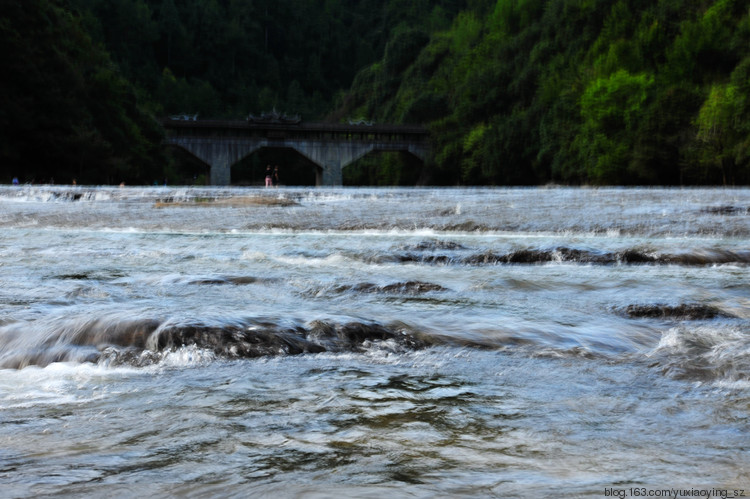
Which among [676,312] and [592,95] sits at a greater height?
[592,95]

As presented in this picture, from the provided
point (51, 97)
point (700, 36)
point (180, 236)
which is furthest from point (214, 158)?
point (180, 236)

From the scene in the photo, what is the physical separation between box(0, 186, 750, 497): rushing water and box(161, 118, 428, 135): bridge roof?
214ft

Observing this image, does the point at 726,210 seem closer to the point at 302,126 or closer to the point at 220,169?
the point at 220,169

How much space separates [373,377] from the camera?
11.8ft

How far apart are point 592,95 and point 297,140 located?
3217cm

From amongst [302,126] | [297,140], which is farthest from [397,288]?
[297,140]

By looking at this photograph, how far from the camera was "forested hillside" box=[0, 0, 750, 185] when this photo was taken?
41594 millimetres

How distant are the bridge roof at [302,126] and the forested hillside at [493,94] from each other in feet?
8.84

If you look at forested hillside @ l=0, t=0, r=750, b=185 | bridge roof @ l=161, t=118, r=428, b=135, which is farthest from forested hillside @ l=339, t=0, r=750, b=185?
bridge roof @ l=161, t=118, r=428, b=135

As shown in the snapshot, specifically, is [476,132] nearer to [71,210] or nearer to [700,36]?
[700,36]

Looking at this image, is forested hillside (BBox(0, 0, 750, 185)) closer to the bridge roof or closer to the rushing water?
the bridge roof

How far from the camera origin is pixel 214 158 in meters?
72.2

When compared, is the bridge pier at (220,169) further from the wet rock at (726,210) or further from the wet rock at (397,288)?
the wet rock at (397,288)

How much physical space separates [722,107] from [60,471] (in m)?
43.4
